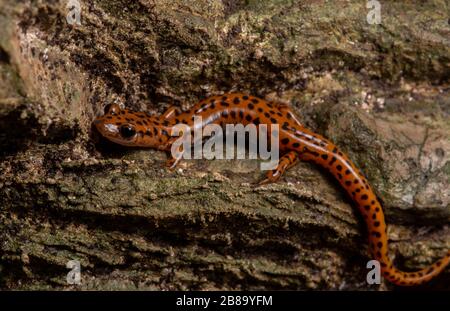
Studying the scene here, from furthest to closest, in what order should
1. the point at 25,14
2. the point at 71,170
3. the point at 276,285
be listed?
the point at 276,285
the point at 71,170
the point at 25,14

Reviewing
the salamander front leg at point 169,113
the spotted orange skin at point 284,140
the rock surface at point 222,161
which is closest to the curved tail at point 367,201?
the spotted orange skin at point 284,140

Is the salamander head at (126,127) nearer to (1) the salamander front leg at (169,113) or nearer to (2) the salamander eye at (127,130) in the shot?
(2) the salamander eye at (127,130)

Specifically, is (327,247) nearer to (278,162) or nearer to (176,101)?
(278,162)

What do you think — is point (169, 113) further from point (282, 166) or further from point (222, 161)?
point (282, 166)

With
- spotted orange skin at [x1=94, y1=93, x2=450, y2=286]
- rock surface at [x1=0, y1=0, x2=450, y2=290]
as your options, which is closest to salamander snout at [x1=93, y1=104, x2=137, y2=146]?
spotted orange skin at [x1=94, y1=93, x2=450, y2=286]

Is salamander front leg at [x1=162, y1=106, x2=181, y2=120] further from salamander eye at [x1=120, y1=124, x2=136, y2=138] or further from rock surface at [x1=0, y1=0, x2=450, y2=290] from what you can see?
salamander eye at [x1=120, y1=124, x2=136, y2=138]

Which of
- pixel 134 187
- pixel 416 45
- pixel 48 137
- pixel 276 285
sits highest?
pixel 416 45

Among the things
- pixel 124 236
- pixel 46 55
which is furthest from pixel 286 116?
pixel 46 55

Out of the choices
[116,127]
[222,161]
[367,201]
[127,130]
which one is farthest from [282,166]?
[116,127]
